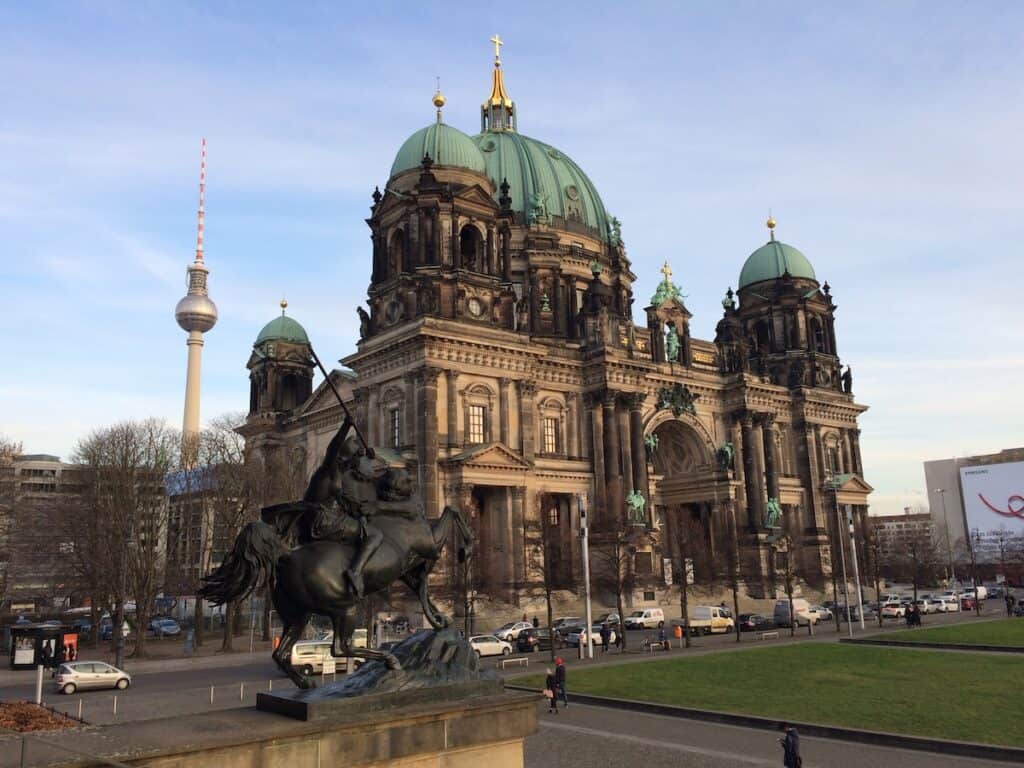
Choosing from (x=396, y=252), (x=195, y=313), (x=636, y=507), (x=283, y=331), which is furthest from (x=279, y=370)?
(x=195, y=313)

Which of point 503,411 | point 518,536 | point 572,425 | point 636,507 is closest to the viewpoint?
point 518,536

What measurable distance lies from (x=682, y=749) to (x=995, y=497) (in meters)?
157

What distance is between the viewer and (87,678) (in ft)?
116

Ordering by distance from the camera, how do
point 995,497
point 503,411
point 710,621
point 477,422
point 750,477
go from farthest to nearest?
1. point 995,497
2. point 750,477
3. point 503,411
4. point 477,422
5. point 710,621

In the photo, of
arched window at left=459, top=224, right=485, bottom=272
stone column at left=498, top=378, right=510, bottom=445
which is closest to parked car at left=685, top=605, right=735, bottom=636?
stone column at left=498, top=378, right=510, bottom=445

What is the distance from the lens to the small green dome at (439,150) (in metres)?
64.1

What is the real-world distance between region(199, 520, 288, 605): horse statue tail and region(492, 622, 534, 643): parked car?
38218mm

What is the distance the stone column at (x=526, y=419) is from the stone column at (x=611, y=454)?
7164 millimetres

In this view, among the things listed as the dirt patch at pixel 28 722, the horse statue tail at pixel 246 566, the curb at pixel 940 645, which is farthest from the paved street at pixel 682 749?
the curb at pixel 940 645

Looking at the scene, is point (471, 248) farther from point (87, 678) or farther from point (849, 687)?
point (849, 687)

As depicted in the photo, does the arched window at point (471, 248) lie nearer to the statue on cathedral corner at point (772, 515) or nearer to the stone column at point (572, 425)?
the stone column at point (572, 425)

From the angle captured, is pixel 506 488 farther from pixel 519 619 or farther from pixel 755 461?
pixel 755 461

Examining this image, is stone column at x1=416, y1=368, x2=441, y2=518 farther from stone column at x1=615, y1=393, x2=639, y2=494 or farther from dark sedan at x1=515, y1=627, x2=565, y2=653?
stone column at x1=615, y1=393, x2=639, y2=494

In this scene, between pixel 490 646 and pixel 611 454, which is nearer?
pixel 490 646
